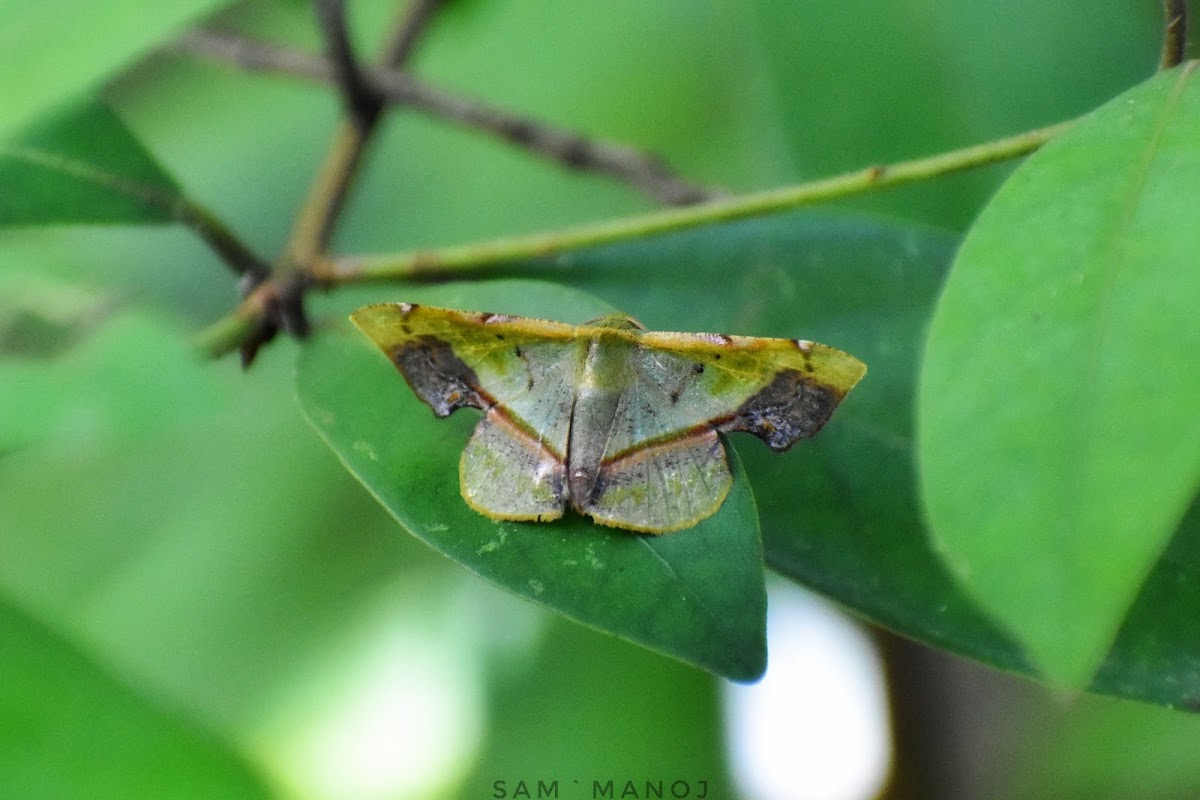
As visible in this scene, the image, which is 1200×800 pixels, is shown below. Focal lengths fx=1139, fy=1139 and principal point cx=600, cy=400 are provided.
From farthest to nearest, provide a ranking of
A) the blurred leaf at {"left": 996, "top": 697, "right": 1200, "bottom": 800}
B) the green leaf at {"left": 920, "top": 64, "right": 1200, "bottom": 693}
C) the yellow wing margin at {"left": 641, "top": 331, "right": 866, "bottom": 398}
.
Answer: the blurred leaf at {"left": 996, "top": 697, "right": 1200, "bottom": 800}, the yellow wing margin at {"left": 641, "top": 331, "right": 866, "bottom": 398}, the green leaf at {"left": 920, "top": 64, "right": 1200, "bottom": 693}

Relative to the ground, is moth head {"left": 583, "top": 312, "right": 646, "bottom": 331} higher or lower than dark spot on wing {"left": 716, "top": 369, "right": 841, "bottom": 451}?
higher

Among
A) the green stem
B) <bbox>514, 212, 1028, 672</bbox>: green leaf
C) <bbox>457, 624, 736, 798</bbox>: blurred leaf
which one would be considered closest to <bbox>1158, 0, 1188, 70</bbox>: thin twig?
the green stem

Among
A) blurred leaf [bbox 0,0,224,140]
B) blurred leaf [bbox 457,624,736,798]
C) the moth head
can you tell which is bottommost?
blurred leaf [bbox 457,624,736,798]

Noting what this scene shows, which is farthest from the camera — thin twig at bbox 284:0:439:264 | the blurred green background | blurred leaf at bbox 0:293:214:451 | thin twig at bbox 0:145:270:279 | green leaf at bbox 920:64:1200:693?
the blurred green background

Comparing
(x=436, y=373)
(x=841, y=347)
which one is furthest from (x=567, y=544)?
(x=841, y=347)

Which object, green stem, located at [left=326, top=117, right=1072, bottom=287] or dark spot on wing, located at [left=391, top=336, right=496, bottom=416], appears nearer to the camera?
green stem, located at [left=326, top=117, right=1072, bottom=287]

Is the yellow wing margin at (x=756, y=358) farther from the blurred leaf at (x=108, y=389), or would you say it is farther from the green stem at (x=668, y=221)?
the blurred leaf at (x=108, y=389)

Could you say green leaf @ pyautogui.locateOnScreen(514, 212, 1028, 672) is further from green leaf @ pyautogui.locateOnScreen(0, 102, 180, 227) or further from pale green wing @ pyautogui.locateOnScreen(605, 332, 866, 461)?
green leaf @ pyautogui.locateOnScreen(0, 102, 180, 227)

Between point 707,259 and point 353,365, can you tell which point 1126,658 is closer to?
point 707,259
